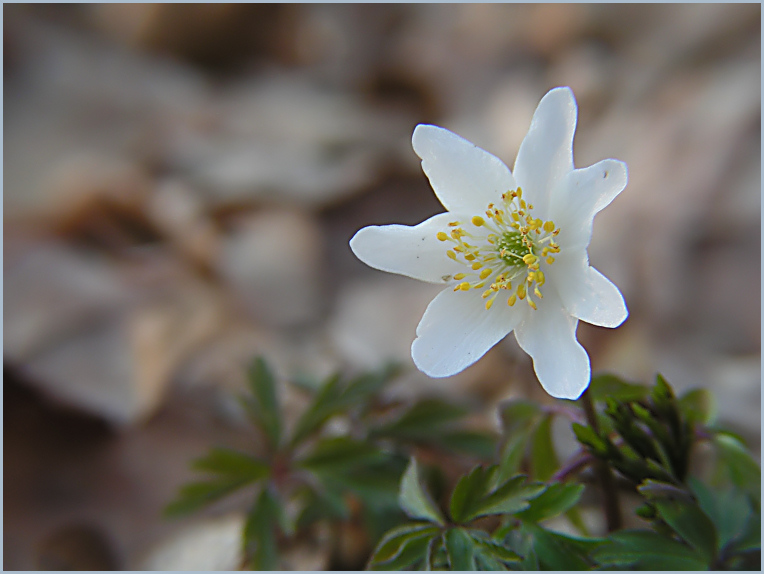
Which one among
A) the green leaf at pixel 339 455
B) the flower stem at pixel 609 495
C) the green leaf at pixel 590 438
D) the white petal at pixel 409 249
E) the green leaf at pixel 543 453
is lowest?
the flower stem at pixel 609 495

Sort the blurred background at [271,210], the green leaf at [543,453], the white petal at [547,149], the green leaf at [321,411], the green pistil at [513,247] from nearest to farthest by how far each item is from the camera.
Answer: the white petal at [547,149]
the green pistil at [513,247]
the green leaf at [543,453]
the green leaf at [321,411]
the blurred background at [271,210]

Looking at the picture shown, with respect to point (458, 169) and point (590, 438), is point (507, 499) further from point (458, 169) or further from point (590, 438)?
point (458, 169)

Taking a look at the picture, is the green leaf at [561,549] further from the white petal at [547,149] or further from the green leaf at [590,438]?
the white petal at [547,149]

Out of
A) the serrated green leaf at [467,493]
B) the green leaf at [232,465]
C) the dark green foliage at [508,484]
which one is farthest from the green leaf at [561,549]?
the green leaf at [232,465]

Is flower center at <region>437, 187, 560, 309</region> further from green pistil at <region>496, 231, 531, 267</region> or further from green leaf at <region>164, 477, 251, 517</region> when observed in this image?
green leaf at <region>164, 477, 251, 517</region>

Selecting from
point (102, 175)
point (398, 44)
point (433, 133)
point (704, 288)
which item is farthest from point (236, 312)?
point (398, 44)

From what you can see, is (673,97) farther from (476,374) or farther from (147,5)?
(147,5)

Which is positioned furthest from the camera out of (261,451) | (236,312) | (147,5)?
(147,5)
